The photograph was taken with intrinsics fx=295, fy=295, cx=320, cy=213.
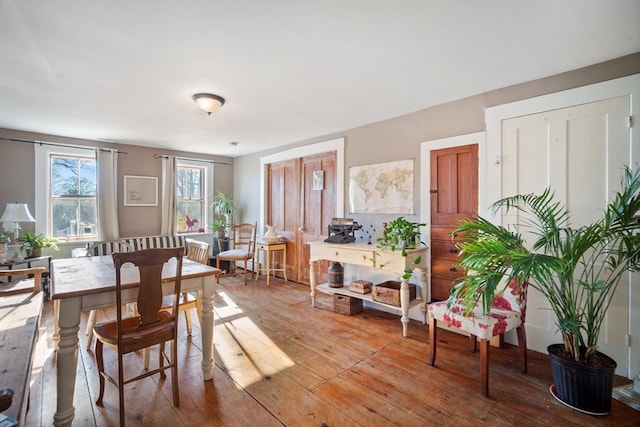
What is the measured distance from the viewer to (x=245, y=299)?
13.4 feet

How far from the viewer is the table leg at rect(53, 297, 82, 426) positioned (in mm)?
1638

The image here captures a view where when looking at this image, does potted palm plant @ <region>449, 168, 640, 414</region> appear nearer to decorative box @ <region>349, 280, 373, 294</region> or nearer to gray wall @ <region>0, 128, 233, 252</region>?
decorative box @ <region>349, 280, 373, 294</region>

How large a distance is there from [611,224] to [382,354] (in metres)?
1.86

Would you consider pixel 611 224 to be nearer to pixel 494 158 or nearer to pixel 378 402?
pixel 494 158

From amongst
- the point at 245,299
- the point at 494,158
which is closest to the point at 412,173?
the point at 494,158

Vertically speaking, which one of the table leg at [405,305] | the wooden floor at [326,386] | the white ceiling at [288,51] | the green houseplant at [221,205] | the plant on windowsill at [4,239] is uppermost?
the white ceiling at [288,51]

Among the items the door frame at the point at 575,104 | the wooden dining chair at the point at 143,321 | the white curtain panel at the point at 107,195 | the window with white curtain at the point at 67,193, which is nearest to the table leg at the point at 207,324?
the wooden dining chair at the point at 143,321

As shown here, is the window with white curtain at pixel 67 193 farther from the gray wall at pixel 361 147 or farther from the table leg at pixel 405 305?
the table leg at pixel 405 305

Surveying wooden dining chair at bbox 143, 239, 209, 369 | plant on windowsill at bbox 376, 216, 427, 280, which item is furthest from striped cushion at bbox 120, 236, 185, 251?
plant on windowsill at bbox 376, 216, 427, 280

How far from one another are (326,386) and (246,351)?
2.86ft

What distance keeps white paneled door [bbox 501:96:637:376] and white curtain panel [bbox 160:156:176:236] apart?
16.8ft

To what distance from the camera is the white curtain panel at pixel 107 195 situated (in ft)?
15.4

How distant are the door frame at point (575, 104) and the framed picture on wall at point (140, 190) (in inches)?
206

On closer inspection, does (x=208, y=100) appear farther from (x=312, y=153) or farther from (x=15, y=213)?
(x=15, y=213)
